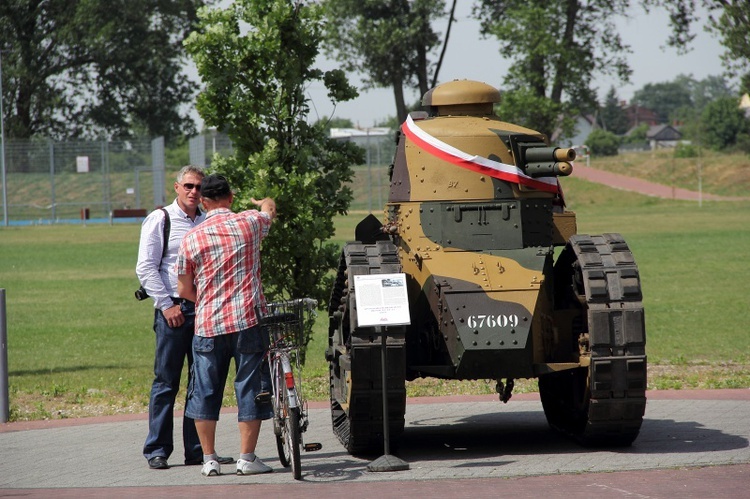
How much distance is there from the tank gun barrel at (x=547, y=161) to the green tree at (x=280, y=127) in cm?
376

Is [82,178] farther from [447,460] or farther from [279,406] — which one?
[279,406]

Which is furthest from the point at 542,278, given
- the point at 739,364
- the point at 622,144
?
the point at 622,144

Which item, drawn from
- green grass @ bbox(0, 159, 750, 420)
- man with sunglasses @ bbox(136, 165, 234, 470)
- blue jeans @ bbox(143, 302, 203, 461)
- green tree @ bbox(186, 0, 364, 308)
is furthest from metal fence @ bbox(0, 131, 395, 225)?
blue jeans @ bbox(143, 302, 203, 461)

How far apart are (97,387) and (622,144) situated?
135356 mm

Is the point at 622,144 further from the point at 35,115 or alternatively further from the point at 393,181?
the point at 393,181

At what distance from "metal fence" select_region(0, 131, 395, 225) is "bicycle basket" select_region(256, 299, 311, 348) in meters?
46.9

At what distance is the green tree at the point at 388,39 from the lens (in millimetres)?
58781

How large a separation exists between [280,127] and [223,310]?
5504mm

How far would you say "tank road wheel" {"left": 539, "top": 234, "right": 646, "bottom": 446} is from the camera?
334 inches

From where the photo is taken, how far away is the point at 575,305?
31.7 feet

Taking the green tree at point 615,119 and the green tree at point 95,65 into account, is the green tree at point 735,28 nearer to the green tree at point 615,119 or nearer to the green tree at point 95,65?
the green tree at point 95,65

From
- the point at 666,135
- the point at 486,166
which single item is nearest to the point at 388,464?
the point at 486,166

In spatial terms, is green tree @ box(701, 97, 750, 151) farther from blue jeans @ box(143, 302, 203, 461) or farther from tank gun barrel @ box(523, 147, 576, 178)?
blue jeans @ box(143, 302, 203, 461)

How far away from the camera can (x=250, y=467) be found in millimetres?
8297
